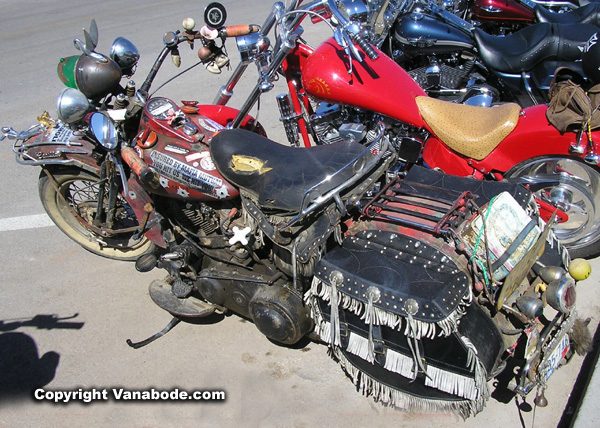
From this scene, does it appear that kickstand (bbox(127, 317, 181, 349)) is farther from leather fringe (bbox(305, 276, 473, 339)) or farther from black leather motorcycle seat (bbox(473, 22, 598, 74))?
black leather motorcycle seat (bbox(473, 22, 598, 74))

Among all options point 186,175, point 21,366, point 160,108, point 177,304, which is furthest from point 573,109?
point 21,366

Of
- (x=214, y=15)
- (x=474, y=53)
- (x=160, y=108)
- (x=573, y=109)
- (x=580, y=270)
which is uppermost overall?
(x=214, y=15)

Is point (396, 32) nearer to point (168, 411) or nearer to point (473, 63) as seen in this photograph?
point (473, 63)

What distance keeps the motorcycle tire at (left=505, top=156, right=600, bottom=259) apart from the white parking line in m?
3.72

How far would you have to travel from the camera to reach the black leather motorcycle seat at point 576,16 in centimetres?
539

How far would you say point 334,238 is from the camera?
2471 millimetres

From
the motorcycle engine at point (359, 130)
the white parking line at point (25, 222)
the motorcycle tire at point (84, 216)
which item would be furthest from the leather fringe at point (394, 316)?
the white parking line at point (25, 222)

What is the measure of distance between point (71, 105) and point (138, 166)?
539 mm

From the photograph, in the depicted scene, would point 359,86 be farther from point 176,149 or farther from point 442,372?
point 442,372

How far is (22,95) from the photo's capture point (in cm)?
687

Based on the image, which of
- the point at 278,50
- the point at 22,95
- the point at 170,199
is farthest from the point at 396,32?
the point at 22,95

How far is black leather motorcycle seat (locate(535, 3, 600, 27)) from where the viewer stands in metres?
5.39

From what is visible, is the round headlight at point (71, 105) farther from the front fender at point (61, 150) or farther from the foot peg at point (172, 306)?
the foot peg at point (172, 306)

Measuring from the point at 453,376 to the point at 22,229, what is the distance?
144 inches
